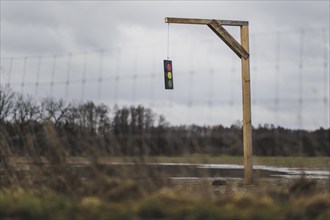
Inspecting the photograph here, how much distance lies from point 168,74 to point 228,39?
3106 mm

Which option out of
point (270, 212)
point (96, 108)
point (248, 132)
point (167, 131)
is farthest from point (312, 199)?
point (248, 132)

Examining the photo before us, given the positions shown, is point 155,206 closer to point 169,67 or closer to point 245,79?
point 169,67

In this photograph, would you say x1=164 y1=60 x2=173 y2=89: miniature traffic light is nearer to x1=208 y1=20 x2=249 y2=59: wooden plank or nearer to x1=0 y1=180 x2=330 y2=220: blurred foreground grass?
x1=208 y1=20 x2=249 y2=59: wooden plank

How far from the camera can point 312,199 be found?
737cm

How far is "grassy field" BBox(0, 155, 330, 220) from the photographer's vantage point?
667cm

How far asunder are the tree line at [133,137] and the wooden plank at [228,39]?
9.02 feet

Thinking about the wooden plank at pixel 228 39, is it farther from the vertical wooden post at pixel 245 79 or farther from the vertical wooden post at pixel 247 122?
the vertical wooden post at pixel 247 122

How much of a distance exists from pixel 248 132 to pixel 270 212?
8.64 meters

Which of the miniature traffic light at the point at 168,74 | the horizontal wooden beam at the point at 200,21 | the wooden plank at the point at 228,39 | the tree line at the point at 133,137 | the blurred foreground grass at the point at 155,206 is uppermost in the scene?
the horizontal wooden beam at the point at 200,21

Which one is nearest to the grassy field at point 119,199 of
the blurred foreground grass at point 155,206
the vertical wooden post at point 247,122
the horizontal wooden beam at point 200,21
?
the blurred foreground grass at point 155,206

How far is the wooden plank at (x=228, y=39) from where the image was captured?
1520 cm

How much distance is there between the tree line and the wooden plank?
275cm

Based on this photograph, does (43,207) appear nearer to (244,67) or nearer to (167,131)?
(167,131)

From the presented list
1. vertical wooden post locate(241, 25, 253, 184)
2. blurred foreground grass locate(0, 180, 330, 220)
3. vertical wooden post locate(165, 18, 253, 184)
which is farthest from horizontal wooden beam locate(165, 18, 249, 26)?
blurred foreground grass locate(0, 180, 330, 220)
